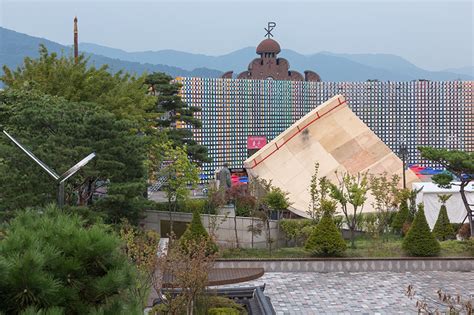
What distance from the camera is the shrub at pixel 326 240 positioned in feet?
51.8

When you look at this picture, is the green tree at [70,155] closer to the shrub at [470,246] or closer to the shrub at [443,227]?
the shrub at [470,246]

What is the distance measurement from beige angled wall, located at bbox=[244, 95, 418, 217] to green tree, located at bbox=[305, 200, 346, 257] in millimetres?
5230

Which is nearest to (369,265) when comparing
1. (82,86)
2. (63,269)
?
(82,86)

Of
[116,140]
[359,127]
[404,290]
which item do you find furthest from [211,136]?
[404,290]

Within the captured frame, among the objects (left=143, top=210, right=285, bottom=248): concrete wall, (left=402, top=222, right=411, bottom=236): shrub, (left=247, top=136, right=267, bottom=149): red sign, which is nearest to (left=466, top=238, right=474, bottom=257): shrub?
(left=402, top=222, right=411, bottom=236): shrub

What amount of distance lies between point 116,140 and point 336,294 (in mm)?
6507

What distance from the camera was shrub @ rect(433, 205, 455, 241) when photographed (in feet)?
60.6

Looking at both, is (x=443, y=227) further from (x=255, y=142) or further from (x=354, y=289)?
(x=255, y=142)

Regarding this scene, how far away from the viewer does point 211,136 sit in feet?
121

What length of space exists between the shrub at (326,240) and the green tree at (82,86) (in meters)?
6.39

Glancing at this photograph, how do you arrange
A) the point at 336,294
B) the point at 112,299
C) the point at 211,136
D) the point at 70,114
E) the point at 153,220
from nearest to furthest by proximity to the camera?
the point at 112,299 < the point at 336,294 < the point at 70,114 < the point at 153,220 < the point at 211,136

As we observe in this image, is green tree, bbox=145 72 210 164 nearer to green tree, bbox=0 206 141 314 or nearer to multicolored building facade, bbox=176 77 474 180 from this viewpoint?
multicolored building facade, bbox=176 77 474 180

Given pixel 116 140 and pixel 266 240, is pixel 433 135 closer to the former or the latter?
pixel 266 240

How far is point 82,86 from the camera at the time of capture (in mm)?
19797
